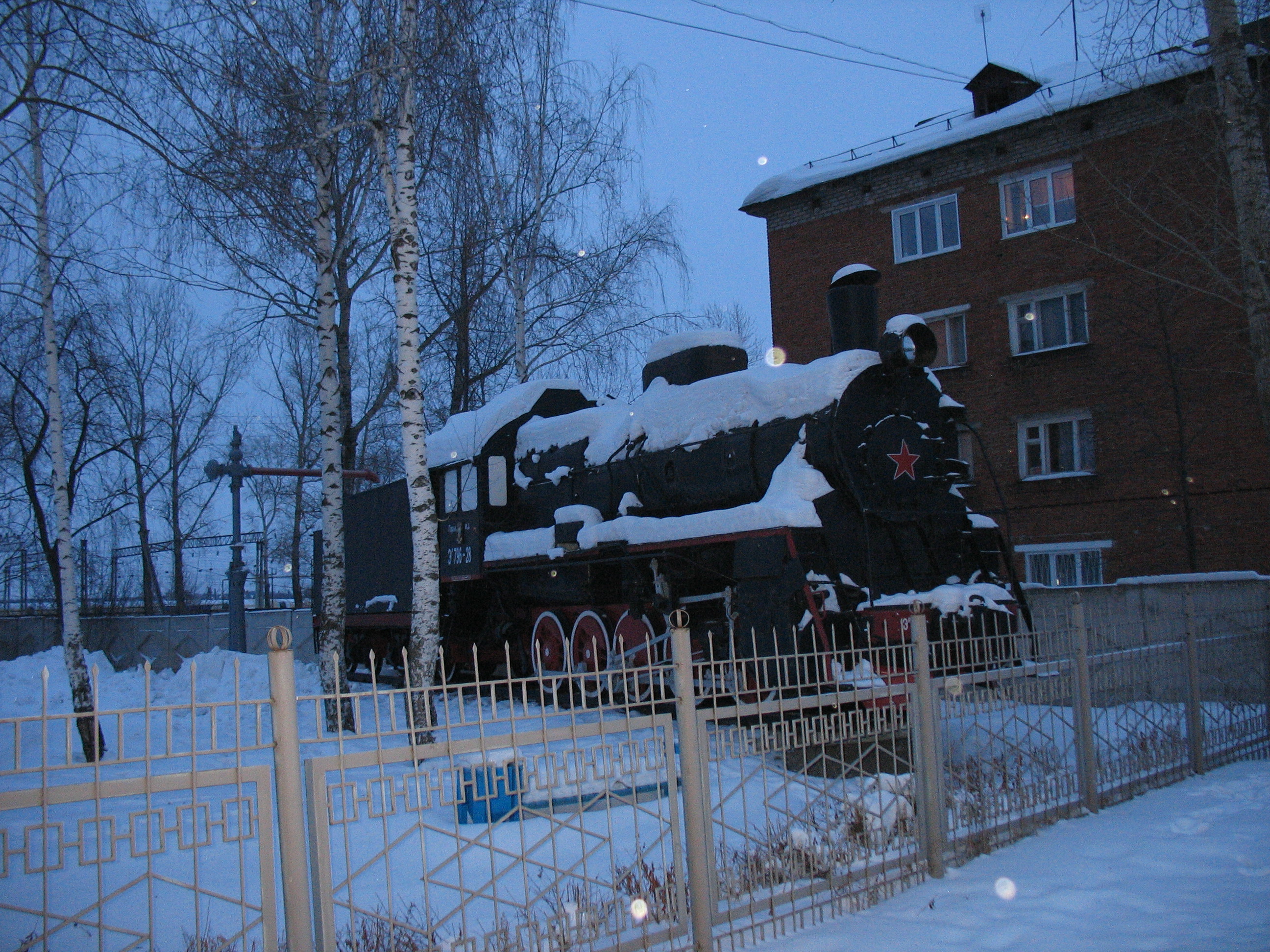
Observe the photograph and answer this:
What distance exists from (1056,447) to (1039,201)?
4.61 metres

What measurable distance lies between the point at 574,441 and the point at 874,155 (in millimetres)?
11905

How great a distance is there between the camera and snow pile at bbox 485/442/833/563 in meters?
7.88

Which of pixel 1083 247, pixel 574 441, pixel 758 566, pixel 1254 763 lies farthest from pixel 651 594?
pixel 1083 247

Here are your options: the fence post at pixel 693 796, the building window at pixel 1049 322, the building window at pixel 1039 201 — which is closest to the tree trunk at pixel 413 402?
the fence post at pixel 693 796

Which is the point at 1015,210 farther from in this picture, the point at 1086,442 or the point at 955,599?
the point at 955,599

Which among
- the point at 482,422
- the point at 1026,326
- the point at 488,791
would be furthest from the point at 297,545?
the point at 488,791

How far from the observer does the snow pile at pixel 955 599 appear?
25.6 ft

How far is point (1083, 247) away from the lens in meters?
17.1

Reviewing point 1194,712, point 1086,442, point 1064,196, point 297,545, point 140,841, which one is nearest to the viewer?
point 140,841

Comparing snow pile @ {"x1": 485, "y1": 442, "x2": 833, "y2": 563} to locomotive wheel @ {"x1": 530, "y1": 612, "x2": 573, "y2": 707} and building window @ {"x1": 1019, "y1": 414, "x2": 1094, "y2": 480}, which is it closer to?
locomotive wheel @ {"x1": 530, "y1": 612, "x2": 573, "y2": 707}

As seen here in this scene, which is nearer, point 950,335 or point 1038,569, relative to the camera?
point 1038,569

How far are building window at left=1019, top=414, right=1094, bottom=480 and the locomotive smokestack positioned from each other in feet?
31.5

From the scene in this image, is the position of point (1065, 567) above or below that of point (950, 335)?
below

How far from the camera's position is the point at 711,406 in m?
9.52
